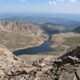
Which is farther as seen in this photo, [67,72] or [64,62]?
[64,62]

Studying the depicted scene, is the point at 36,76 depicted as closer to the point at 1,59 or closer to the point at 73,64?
the point at 73,64

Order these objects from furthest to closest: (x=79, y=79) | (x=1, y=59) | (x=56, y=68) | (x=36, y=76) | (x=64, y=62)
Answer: (x=1, y=59) < (x=64, y=62) < (x=56, y=68) < (x=36, y=76) < (x=79, y=79)

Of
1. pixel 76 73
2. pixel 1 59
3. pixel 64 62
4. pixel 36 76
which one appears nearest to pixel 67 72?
pixel 76 73

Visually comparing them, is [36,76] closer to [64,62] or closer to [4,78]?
[4,78]

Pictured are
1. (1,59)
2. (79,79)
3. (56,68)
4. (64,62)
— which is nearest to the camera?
(79,79)

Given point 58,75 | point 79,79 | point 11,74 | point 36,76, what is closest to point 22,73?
point 11,74

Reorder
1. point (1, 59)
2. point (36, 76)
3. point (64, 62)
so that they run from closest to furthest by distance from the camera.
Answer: point (36, 76) → point (64, 62) → point (1, 59)

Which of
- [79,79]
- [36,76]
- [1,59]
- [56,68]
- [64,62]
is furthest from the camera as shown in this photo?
[1,59]

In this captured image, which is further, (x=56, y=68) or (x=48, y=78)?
(x=56, y=68)
